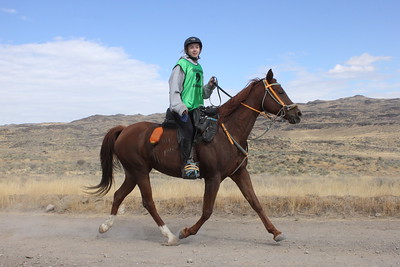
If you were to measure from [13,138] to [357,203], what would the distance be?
76.3 metres

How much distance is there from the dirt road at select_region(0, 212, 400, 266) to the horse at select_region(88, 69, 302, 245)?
445 millimetres

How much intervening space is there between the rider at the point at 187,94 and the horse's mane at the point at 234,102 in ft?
1.49

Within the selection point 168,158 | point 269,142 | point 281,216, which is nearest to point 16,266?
point 168,158

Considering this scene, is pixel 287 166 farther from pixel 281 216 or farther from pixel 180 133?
pixel 180 133

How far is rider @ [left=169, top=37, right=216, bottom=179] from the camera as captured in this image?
22.2ft

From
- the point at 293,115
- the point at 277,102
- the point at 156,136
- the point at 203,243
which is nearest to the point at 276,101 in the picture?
the point at 277,102

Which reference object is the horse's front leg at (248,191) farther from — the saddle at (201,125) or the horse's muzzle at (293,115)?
the horse's muzzle at (293,115)

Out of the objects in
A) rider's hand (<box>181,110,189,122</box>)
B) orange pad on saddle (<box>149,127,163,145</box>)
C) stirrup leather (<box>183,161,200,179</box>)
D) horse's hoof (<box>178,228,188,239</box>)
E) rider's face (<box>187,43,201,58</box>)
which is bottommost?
horse's hoof (<box>178,228,188,239</box>)

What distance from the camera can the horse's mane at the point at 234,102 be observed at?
7223 mm

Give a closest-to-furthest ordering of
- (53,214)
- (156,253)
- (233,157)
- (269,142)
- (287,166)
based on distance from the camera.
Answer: (156,253), (233,157), (53,214), (287,166), (269,142)

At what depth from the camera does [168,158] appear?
23.4 ft

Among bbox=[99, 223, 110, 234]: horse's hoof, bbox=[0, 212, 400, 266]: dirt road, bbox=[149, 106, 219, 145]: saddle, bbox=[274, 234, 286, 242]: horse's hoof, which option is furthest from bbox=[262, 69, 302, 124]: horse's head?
bbox=[99, 223, 110, 234]: horse's hoof

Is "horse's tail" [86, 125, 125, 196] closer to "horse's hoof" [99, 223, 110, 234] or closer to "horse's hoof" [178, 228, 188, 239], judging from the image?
"horse's hoof" [99, 223, 110, 234]

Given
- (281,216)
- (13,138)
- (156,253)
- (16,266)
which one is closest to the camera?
(16,266)
